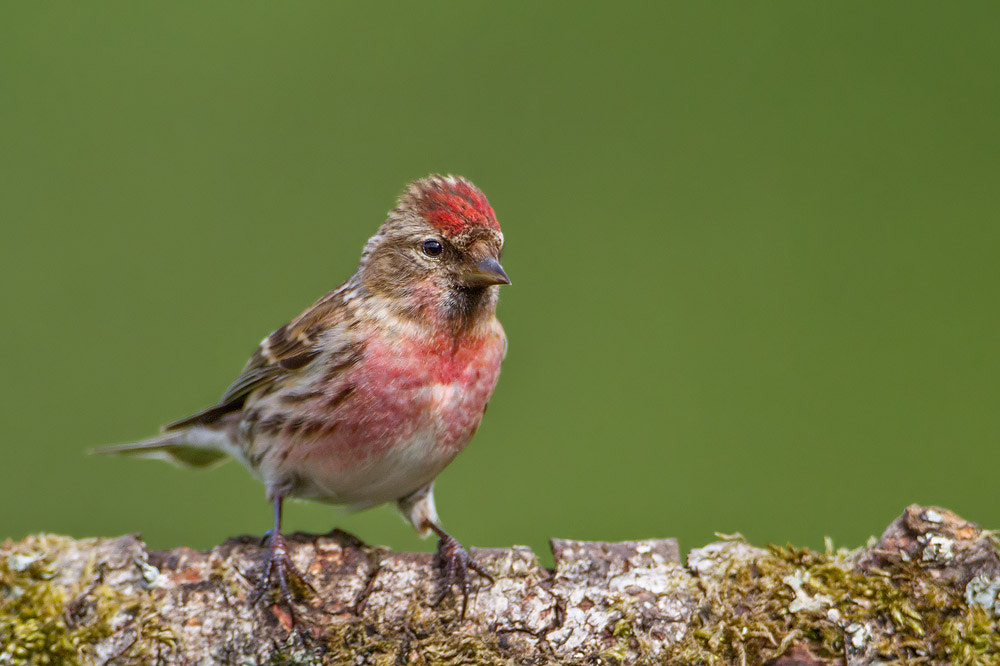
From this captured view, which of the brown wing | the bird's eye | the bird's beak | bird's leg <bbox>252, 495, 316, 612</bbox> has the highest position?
the bird's eye

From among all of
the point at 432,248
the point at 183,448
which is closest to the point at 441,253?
the point at 432,248

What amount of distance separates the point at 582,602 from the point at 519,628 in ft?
0.69

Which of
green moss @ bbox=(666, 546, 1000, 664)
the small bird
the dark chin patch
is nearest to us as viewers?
green moss @ bbox=(666, 546, 1000, 664)

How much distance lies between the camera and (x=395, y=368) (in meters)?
3.90

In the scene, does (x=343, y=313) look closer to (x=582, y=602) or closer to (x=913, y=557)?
(x=582, y=602)

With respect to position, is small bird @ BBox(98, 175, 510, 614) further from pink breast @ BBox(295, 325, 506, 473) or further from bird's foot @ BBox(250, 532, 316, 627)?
bird's foot @ BBox(250, 532, 316, 627)

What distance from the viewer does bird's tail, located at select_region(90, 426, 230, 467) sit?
185 inches

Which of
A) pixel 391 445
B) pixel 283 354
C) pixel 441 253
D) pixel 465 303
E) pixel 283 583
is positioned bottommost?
pixel 283 583

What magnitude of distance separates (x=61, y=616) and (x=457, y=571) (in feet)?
4.00

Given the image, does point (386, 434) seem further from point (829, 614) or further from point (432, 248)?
point (829, 614)

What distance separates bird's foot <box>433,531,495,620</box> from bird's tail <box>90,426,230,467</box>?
5.40 feet

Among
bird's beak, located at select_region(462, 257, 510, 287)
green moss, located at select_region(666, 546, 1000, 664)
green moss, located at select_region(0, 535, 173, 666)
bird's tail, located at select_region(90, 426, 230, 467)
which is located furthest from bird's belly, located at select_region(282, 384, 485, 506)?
green moss, located at select_region(666, 546, 1000, 664)

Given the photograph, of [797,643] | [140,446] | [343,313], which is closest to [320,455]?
[343,313]

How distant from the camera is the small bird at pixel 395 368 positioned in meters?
3.89
